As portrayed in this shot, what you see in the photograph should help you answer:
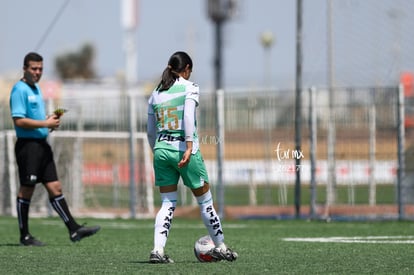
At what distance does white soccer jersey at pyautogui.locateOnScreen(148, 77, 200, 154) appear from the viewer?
33.3 ft

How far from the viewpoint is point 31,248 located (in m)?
12.6

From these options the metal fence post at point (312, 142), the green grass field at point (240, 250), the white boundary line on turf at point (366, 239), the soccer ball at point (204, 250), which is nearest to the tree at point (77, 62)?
the metal fence post at point (312, 142)

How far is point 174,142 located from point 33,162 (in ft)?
10.9

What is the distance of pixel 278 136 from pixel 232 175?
1568 millimetres

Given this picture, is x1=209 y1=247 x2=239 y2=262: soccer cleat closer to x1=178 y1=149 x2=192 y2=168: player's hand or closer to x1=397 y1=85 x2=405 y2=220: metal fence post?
x1=178 y1=149 x2=192 y2=168: player's hand

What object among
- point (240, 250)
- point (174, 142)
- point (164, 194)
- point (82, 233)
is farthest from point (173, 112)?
point (82, 233)

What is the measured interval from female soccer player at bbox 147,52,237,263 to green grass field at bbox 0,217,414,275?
351mm

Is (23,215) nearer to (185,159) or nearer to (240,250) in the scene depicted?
(240,250)

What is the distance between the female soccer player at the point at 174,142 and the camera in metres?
10.1

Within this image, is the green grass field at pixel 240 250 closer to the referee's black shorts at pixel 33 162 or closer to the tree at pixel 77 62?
the referee's black shorts at pixel 33 162

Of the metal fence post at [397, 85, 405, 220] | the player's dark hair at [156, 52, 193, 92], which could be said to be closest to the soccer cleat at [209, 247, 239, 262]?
the player's dark hair at [156, 52, 193, 92]

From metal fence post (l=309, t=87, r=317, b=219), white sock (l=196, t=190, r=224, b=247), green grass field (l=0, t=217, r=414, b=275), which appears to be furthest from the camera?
metal fence post (l=309, t=87, r=317, b=219)

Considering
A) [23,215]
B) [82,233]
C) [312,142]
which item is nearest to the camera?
[82,233]

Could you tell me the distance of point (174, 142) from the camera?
10.2 m
